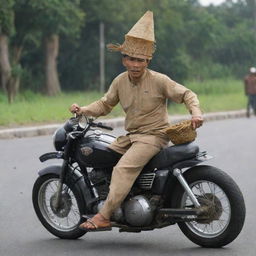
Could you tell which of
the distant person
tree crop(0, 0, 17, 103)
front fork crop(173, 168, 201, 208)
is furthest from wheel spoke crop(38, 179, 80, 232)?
tree crop(0, 0, 17, 103)

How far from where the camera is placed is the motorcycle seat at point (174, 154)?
6621mm

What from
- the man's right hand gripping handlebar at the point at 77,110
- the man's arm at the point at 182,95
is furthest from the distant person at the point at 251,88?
the man's arm at the point at 182,95

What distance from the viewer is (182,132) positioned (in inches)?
259

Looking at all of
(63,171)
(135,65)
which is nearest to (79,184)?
(63,171)

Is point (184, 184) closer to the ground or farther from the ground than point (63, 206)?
farther from the ground

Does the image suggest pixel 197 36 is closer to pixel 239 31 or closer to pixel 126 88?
pixel 239 31

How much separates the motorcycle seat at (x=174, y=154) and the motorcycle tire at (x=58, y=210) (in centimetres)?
Result: 86

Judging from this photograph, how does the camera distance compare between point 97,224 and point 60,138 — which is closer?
point 97,224

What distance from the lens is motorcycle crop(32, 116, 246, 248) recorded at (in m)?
6.64

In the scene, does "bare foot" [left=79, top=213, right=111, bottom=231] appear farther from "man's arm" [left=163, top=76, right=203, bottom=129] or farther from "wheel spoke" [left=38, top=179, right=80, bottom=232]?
"man's arm" [left=163, top=76, right=203, bottom=129]

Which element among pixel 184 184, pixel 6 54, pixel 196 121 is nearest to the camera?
pixel 196 121

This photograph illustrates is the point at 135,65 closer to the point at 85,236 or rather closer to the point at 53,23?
the point at 85,236

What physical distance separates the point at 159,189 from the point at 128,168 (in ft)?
0.92

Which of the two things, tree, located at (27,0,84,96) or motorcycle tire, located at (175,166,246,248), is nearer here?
motorcycle tire, located at (175,166,246,248)
